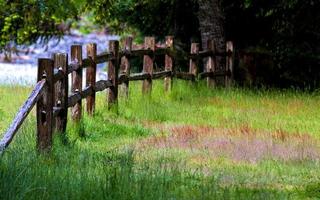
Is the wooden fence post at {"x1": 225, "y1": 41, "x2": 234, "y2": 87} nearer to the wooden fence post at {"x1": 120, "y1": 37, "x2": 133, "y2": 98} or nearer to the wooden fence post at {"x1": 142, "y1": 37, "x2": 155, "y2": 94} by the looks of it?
the wooden fence post at {"x1": 142, "y1": 37, "x2": 155, "y2": 94}

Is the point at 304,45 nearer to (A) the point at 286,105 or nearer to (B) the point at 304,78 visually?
(B) the point at 304,78

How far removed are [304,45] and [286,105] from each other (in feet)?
20.4

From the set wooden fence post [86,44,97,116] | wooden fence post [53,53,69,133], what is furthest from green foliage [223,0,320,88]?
wooden fence post [53,53,69,133]

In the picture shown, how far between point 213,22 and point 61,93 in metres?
11.3

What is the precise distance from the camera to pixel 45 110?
10008 mm

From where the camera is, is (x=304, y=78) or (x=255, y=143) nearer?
(x=255, y=143)

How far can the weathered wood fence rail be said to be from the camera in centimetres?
994

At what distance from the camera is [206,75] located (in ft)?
69.6

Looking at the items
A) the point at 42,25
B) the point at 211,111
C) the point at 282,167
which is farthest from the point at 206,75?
the point at 282,167

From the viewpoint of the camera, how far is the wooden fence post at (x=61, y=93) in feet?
37.5

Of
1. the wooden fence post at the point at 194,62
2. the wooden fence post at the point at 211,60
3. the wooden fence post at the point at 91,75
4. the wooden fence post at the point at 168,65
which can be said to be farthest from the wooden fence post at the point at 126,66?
the wooden fence post at the point at 211,60

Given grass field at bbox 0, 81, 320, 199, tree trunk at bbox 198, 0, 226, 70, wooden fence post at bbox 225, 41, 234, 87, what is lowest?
grass field at bbox 0, 81, 320, 199

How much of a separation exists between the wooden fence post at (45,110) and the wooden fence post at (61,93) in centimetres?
124

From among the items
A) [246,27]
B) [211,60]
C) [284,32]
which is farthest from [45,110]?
[246,27]
